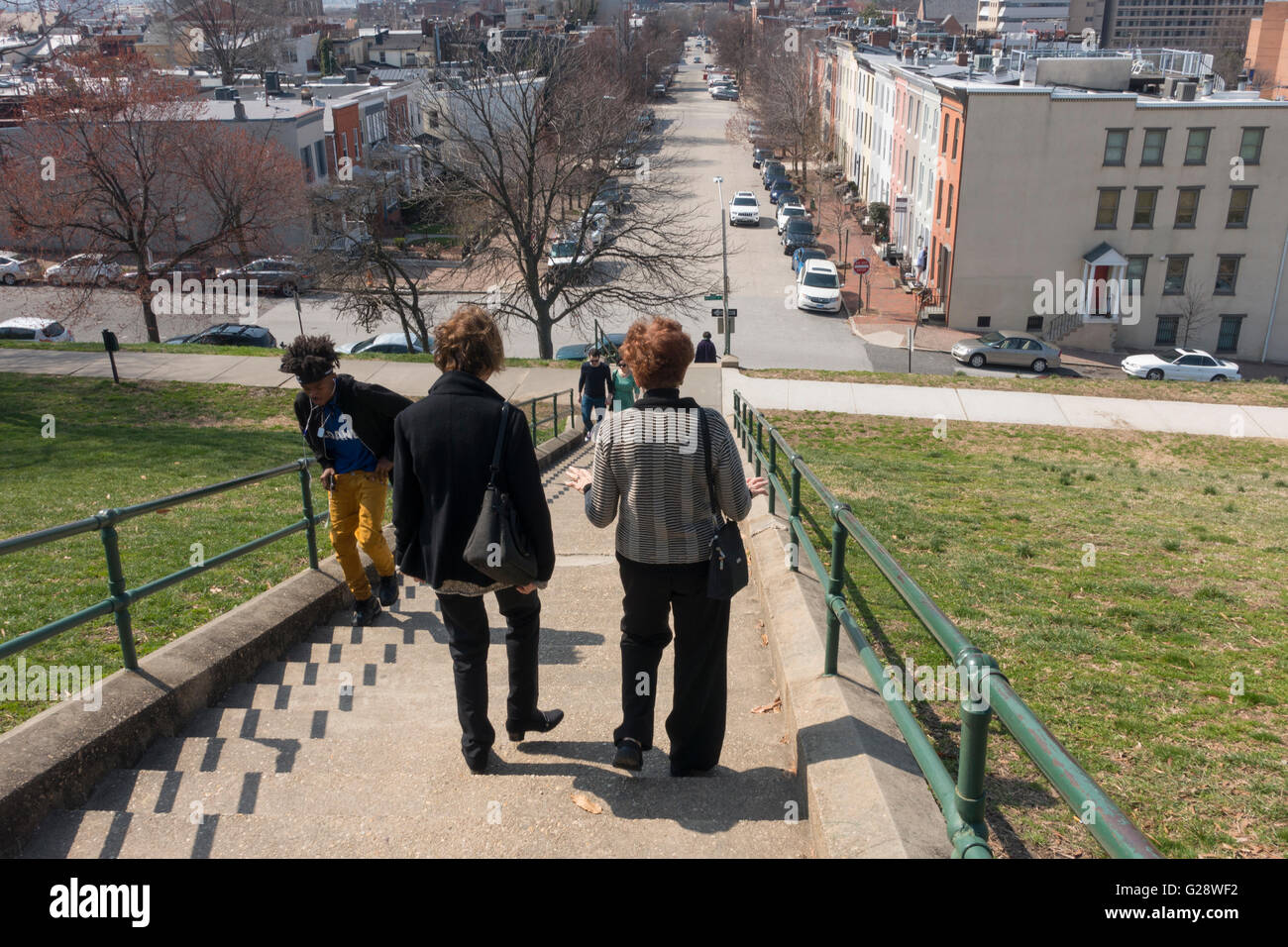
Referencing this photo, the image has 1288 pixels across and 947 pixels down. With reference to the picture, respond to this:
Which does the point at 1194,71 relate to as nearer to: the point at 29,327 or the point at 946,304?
the point at 946,304

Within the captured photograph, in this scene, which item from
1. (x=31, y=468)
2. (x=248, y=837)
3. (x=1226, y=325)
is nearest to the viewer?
(x=248, y=837)

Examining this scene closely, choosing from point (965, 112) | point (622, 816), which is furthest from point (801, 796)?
point (965, 112)

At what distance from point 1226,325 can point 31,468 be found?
3736 centimetres

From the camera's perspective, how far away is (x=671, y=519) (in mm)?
3799

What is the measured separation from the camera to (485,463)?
12.6 feet

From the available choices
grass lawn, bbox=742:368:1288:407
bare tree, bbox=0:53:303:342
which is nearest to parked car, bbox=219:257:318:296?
bare tree, bbox=0:53:303:342

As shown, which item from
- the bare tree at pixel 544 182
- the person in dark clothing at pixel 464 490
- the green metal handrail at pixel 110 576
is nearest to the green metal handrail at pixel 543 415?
the green metal handrail at pixel 110 576

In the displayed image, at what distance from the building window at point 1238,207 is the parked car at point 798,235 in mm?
17441

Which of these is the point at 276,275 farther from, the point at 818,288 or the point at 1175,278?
the point at 1175,278

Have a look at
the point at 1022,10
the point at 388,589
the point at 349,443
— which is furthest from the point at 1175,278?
the point at 1022,10

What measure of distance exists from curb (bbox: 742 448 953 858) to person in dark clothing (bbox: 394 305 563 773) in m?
1.22

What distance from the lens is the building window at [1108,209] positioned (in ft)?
111

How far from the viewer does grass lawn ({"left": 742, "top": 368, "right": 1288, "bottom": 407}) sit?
64.1 ft

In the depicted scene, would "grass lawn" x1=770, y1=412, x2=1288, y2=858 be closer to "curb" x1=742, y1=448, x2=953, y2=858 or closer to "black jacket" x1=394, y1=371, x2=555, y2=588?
"curb" x1=742, y1=448, x2=953, y2=858
